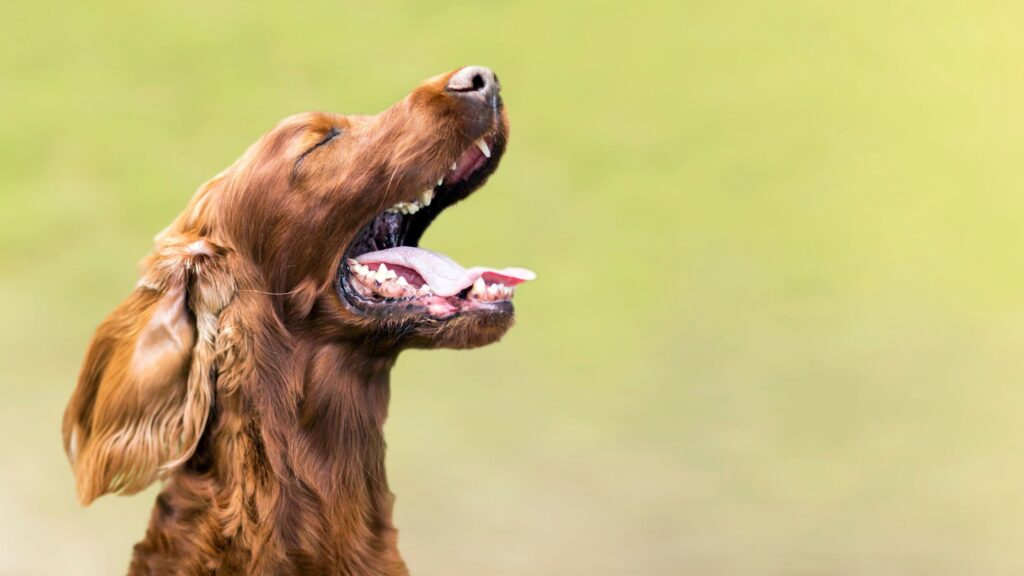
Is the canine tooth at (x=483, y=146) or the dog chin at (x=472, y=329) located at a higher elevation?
the canine tooth at (x=483, y=146)

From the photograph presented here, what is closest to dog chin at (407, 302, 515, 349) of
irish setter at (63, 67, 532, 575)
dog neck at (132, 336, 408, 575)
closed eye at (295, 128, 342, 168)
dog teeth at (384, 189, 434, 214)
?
irish setter at (63, 67, 532, 575)

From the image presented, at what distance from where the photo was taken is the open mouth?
2.18 metres

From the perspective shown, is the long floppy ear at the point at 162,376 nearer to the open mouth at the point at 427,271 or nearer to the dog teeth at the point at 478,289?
the open mouth at the point at 427,271

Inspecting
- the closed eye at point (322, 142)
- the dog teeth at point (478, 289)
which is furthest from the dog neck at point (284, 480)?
the closed eye at point (322, 142)

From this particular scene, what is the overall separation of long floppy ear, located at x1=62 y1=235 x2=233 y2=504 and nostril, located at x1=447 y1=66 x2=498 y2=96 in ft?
1.93

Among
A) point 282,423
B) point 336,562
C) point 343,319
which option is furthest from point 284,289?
point 336,562

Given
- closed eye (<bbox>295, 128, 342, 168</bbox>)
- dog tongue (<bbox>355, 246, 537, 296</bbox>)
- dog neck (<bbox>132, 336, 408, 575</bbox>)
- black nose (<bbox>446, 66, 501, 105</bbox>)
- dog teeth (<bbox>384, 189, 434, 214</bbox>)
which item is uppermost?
black nose (<bbox>446, 66, 501, 105</bbox>)

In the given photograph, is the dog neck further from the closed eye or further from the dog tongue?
the closed eye

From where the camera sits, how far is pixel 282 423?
2.16 m

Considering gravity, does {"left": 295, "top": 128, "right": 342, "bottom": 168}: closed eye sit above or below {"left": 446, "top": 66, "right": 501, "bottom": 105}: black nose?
below

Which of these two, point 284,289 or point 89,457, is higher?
point 284,289

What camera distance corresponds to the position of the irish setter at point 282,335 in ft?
7.04

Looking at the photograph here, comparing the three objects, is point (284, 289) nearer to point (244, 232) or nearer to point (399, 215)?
point (244, 232)

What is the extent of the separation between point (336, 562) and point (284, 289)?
58cm
